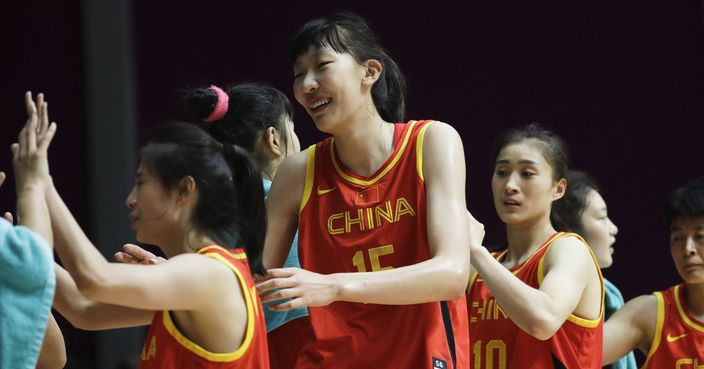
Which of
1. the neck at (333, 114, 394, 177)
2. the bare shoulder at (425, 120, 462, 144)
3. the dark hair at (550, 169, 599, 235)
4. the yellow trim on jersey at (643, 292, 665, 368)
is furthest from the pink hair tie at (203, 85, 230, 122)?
the yellow trim on jersey at (643, 292, 665, 368)

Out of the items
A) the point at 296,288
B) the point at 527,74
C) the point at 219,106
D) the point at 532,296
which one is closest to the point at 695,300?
the point at 532,296

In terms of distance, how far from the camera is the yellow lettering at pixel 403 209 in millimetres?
2666

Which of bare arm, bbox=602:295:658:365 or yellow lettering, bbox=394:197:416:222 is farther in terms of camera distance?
bare arm, bbox=602:295:658:365

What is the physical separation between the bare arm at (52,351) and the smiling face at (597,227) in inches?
77.5

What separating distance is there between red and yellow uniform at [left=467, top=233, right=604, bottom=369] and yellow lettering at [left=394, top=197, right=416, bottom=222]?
66 centimetres

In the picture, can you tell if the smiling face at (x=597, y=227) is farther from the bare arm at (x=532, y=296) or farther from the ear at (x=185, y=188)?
the ear at (x=185, y=188)

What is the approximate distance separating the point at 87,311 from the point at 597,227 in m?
2.09

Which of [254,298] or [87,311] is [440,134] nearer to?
[254,298]

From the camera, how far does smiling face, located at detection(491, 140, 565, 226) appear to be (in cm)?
328

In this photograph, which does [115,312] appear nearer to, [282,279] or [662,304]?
[282,279]

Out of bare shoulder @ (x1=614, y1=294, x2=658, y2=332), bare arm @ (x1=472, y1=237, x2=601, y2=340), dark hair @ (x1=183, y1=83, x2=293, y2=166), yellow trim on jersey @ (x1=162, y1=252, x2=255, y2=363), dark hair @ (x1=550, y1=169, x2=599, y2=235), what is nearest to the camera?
yellow trim on jersey @ (x1=162, y1=252, x2=255, y2=363)

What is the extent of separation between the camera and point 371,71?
2811mm

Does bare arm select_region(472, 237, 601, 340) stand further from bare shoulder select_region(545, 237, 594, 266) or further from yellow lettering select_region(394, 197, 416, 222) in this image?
yellow lettering select_region(394, 197, 416, 222)

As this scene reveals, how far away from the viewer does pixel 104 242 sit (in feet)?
19.9
